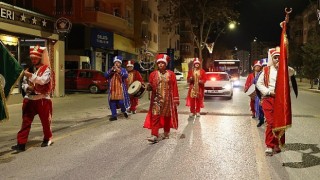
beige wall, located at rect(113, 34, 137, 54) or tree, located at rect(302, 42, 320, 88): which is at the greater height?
beige wall, located at rect(113, 34, 137, 54)

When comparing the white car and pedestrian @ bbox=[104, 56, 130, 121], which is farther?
the white car

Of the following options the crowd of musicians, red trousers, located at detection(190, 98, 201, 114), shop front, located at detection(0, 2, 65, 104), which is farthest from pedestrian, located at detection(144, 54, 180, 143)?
shop front, located at detection(0, 2, 65, 104)

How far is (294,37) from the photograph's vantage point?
9406cm

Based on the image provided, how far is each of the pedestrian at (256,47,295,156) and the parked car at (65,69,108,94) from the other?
67.4ft

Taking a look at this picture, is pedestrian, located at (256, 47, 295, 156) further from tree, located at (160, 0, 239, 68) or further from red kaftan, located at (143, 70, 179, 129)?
tree, located at (160, 0, 239, 68)

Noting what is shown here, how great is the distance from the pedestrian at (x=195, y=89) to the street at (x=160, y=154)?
1.84 m

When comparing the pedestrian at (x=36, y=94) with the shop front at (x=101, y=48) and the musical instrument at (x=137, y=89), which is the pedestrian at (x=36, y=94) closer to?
the musical instrument at (x=137, y=89)

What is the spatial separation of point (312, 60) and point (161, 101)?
32226mm

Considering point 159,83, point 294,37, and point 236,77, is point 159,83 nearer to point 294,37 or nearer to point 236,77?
point 236,77

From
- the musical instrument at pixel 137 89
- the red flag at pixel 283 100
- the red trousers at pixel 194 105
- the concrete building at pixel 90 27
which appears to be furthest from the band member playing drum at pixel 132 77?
the concrete building at pixel 90 27

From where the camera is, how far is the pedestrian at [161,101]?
9094mm

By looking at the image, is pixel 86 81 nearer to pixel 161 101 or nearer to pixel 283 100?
pixel 161 101

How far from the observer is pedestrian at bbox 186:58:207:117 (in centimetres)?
1414

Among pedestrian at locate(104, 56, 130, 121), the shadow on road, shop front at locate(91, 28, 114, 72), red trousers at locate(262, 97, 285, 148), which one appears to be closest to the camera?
the shadow on road
